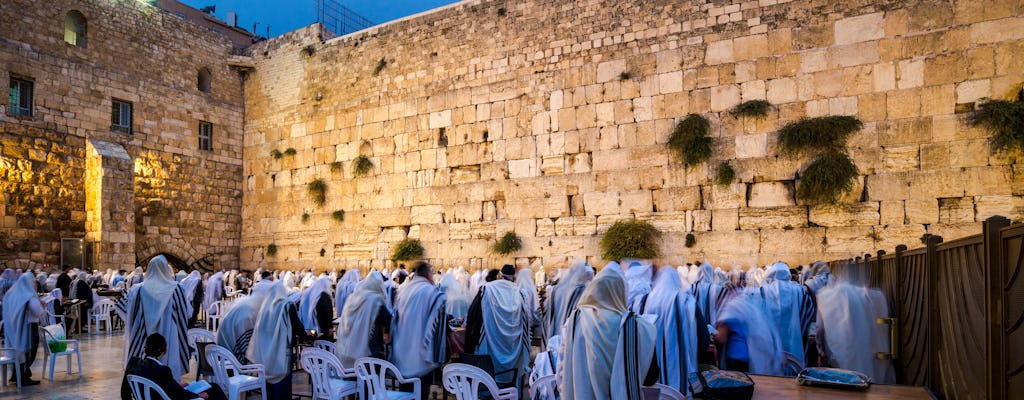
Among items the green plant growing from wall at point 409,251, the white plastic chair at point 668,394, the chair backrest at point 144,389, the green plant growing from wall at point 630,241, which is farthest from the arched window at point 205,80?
the white plastic chair at point 668,394

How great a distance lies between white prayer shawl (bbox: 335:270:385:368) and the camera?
587 cm

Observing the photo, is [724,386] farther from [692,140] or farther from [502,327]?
[692,140]

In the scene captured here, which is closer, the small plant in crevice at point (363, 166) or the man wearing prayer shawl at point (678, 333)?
the man wearing prayer shawl at point (678, 333)

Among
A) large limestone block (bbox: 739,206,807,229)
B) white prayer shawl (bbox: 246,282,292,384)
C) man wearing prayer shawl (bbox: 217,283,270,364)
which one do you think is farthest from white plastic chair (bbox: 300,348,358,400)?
large limestone block (bbox: 739,206,807,229)

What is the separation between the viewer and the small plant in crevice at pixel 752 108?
11695 mm

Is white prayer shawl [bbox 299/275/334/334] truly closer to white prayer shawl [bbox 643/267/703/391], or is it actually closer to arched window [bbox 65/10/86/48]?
white prayer shawl [bbox 643/267/703/391]

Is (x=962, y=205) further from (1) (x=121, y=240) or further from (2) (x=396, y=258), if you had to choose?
(1) (x=121, y=240)

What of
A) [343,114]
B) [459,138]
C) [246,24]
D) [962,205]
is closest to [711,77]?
[962,205]

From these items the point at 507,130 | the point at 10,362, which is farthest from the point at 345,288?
the point at 507,130

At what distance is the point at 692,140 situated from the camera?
1209 cm

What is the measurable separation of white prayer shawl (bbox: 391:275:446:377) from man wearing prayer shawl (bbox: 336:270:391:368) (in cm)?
12

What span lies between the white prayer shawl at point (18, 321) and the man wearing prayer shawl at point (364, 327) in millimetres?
3531

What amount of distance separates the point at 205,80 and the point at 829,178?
15723 millimetres

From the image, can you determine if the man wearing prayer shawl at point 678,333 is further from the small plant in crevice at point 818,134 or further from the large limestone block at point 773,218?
the small plant in crevice at point 818,134
